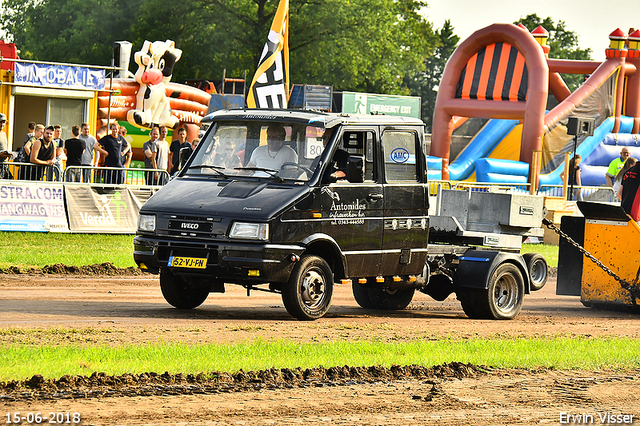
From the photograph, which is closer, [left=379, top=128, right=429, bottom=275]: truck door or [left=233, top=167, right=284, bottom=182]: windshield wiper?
[left=233, top=167, right=284, bottom=182]: windshield wiper

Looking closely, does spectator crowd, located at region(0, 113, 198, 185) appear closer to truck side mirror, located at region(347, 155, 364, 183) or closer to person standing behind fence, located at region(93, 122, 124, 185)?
person standing behind fence, located at region(93, 122, 124, 185)

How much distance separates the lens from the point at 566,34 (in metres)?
99.8

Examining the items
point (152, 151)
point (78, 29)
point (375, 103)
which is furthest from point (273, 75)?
point (78, 29)

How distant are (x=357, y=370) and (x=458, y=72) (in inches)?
1139

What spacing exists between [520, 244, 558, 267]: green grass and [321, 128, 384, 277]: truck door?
441 inches

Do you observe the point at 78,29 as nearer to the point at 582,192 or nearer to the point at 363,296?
the point at 582,192

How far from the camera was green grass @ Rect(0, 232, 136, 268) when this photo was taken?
55.9ft

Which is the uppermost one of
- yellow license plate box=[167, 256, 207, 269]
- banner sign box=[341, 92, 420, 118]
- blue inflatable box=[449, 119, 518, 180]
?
banner sign box=[341, 92, 420, 118]

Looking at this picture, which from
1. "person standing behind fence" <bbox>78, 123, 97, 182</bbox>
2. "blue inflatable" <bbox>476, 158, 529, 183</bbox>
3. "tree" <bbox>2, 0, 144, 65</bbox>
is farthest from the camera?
"tree" <bbox>2, 0, 144, 65</bbox>

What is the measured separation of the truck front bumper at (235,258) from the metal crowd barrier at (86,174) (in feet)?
33.6

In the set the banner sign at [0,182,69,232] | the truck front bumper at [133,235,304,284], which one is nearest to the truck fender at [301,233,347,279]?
the truck front bumper at [133,235,304,284]

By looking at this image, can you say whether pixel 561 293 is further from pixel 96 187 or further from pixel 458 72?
pixel 458 72

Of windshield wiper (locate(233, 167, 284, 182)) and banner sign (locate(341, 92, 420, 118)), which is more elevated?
banner sign (locate(341, 92, 420, 118))

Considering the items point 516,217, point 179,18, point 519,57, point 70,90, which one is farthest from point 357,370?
point 179,18
